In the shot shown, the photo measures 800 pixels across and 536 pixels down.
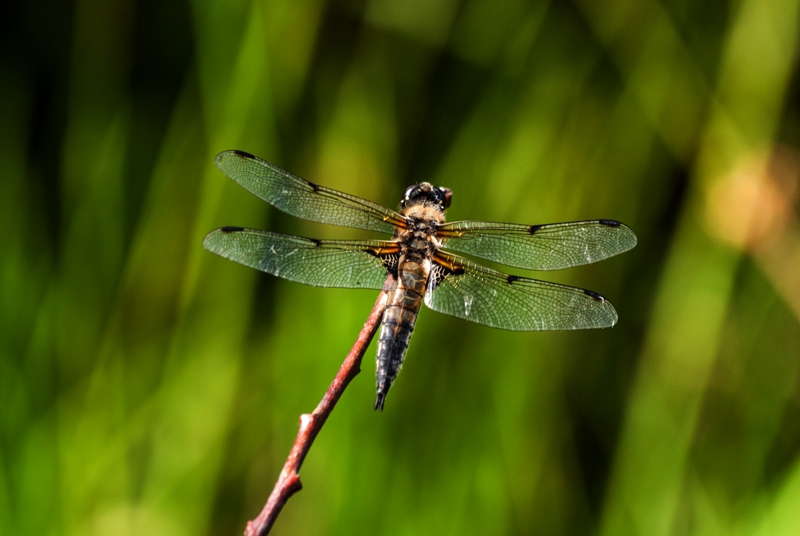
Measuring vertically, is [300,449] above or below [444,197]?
below

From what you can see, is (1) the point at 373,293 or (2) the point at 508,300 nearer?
(2) the point at 508,300

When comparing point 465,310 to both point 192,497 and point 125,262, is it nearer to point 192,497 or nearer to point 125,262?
point 192,497

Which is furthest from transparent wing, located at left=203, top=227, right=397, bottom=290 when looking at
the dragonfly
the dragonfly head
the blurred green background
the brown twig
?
the brown twig

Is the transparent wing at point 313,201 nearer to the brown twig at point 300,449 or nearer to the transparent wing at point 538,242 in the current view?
the transparent wing at point 538,242

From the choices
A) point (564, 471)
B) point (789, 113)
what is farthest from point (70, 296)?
point (789, 113)

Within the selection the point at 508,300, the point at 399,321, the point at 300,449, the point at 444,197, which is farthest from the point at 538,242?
the point at 300,449

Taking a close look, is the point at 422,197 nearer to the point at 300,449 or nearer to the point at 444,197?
the point at 444,197

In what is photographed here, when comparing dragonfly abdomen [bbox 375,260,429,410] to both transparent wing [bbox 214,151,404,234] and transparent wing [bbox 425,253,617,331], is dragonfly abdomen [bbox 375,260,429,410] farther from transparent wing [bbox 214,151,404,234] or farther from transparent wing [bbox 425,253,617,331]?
transparent wing [bbox 214,151,404,234]

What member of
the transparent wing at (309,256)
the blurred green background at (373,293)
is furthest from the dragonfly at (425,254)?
the blurred green background at (373,293)
